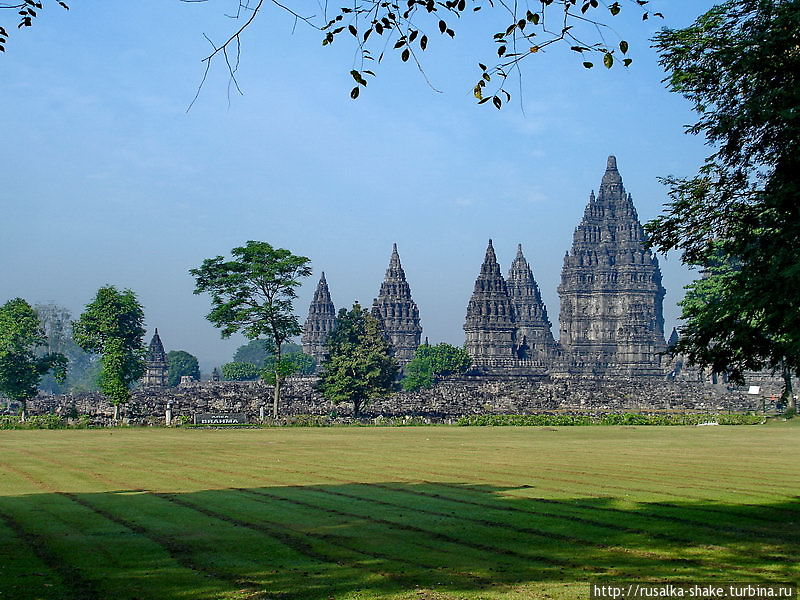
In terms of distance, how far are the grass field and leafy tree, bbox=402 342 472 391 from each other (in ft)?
305

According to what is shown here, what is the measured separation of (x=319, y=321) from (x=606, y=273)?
53.5m

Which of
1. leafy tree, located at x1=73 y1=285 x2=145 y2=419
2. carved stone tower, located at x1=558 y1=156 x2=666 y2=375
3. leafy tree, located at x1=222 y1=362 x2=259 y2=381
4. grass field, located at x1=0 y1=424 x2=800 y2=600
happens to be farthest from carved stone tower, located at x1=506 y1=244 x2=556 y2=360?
grass field, located at x1=0 y1=424 x2=800 y2=600

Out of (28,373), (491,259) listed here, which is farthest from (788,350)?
(491,259)

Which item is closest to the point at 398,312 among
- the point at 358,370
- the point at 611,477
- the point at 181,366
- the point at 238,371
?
the point at 238,371

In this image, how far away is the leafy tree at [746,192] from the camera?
16.2 metres

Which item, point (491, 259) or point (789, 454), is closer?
point (789, 454)

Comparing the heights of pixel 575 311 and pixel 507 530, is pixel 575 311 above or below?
above

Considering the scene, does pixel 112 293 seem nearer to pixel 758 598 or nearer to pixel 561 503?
pixel 561 503

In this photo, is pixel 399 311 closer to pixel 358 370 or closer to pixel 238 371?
pixel 238 371

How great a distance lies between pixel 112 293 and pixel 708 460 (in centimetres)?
4891

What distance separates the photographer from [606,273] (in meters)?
175

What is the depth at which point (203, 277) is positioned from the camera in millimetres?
63375

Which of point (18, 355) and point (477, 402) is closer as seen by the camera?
point (18, 355)

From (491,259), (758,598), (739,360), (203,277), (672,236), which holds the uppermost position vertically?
(491,259)
